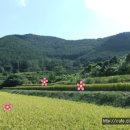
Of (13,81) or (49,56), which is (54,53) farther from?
(13,81)

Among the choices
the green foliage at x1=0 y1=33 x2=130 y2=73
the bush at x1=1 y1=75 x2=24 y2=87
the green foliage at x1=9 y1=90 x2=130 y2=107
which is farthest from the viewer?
the green foliage at x1=0 y1=33 x2=130 y2=73

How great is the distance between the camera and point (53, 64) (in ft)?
484

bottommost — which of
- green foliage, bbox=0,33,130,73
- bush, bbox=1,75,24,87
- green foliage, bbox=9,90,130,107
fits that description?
green foliage, bbox=9,90,130,107

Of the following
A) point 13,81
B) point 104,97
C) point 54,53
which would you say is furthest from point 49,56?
point 104,97

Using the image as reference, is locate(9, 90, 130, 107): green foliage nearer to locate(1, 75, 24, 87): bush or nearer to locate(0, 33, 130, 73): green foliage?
locate(1, 75, 24, 87): bush

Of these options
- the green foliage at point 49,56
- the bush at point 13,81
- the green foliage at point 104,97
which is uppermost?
the green foliage at point 49,56

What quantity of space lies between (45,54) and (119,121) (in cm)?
17513

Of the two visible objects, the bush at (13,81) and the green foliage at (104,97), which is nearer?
the green foliage at (104,97)

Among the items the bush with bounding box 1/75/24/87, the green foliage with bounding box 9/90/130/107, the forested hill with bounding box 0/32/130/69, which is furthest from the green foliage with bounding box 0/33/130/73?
the green foliage with bounding box 9/90/130/107

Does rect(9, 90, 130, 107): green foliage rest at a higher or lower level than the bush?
lower

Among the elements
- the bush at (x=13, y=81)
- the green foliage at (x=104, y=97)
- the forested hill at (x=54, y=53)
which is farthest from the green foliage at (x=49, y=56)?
the green foliage at (x=104, y=97)

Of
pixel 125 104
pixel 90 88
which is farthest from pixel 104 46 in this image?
pixel 125 104

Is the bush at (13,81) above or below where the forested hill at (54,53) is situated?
below

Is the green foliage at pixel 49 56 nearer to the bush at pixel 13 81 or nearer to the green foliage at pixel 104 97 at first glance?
the bush at pixel 13 81
